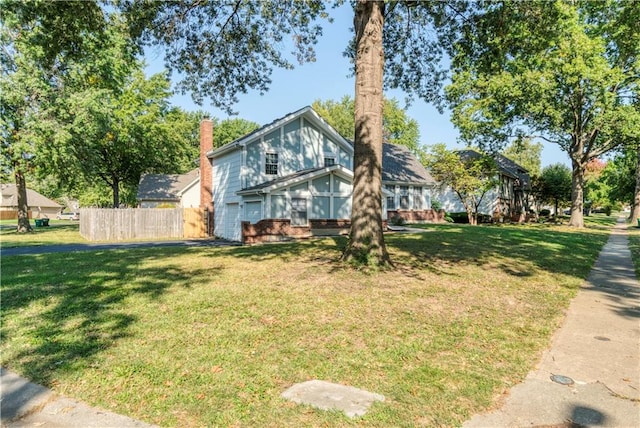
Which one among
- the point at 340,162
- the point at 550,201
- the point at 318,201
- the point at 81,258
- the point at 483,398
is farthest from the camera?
the point at 550,201

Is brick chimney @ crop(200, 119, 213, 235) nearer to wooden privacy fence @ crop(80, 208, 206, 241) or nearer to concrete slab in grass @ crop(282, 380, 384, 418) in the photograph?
wooden privacy fence @ crop(80, 208, 206, 241)

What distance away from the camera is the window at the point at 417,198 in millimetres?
32469

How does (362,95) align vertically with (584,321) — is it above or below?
above

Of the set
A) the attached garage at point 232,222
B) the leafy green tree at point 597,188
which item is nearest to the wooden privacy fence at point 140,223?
the attached garage at point 232,222

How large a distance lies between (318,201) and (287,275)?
12.5 metres

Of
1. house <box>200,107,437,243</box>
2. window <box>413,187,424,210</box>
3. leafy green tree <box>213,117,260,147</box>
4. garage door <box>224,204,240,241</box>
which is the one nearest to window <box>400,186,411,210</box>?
window <box>413,187,424,210</box>

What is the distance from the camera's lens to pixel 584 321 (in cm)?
569

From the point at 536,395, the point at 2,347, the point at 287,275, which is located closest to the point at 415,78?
the point at 287,275

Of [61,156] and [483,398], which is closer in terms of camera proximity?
[483,398]

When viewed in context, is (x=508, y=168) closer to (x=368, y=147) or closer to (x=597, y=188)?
(x=597, y=188)

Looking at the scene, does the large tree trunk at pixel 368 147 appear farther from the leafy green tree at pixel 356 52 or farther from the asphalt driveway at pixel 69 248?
the asphalt driveway at pixel 69 248

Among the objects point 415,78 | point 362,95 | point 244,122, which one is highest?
point 244,122

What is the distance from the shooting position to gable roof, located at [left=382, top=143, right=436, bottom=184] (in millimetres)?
30983

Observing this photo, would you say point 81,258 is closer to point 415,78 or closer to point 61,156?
point 415,78
